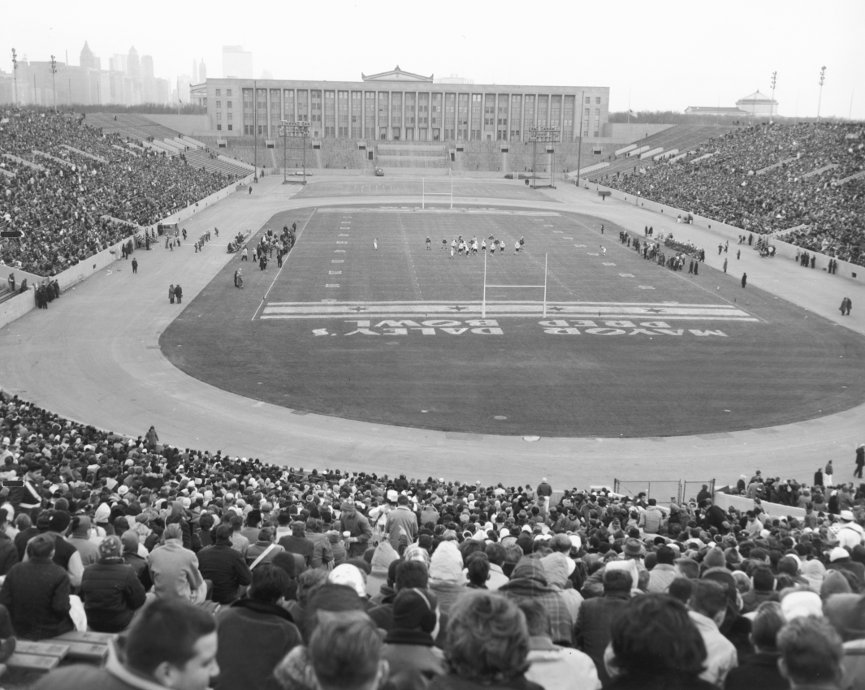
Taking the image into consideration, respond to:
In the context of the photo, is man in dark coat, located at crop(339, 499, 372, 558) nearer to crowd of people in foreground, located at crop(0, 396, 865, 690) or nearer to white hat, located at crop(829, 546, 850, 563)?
crowd of people in foreground, located at crop(0, 396, 865, 690)

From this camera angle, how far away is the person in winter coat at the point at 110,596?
733cm

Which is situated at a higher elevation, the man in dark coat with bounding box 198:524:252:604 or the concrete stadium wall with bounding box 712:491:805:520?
the man in dark coat with bounding box 198:524:252:604

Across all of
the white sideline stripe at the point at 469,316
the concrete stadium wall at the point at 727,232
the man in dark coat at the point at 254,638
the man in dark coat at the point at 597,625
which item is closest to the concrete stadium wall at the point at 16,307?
the white sideline stripe at the point at 469,316

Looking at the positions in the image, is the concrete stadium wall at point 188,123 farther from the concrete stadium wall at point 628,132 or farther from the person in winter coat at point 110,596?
the person in winter coat at point 110,596

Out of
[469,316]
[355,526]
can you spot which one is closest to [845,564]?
[355,526]

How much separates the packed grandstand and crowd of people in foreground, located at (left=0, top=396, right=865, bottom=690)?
0.05ft

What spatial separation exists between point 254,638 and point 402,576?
1391 mm

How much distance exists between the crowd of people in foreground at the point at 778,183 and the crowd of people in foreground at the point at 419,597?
2013 inches

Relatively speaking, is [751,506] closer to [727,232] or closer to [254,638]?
[254,638]

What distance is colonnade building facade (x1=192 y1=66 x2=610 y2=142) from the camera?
551ft

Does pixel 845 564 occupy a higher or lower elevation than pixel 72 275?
higher

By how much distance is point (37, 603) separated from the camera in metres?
6.75

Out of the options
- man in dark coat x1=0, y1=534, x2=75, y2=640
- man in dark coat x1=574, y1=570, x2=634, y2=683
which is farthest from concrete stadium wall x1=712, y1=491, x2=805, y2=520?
man in dark coat x1=0, y1=534, x2=75, y2=640

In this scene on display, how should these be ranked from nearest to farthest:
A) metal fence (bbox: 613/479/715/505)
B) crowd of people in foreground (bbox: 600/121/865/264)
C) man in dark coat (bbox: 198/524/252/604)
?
man in dark coat (bbox: 198/524/252/604) < metal fence (bbox: 613/479/715/505) < crowd of people in foreground (bbox: 600/121/865/264)
